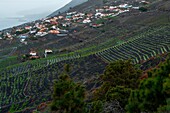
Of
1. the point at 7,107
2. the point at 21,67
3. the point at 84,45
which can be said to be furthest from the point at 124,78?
the point at 84,45

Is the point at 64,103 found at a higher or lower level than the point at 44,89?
higher

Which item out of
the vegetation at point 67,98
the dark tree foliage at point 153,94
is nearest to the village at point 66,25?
the vegetation at point 67,98

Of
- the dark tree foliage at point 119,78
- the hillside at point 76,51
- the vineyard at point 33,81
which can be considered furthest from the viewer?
the hillside at point 76,51

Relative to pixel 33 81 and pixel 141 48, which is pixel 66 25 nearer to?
pixel 141 48

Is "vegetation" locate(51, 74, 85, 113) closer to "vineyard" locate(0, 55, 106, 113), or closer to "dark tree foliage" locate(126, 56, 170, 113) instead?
"dark tree foliage" locate(126, 56, 170, 113)

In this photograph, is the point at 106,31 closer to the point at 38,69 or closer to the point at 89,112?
the point at 38,69

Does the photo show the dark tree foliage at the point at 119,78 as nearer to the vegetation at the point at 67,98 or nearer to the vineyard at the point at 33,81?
the vegetation at the point at 67,98

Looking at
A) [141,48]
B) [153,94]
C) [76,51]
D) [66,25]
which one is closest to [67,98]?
[153,94]
